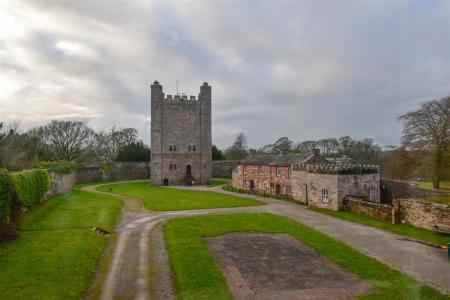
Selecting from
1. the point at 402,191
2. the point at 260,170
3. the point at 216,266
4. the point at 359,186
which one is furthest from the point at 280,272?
the point at 260,170

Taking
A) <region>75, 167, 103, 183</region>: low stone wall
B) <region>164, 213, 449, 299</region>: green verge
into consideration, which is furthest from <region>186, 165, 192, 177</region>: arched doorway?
<region>164, 213, 449, 299</region>: green verge

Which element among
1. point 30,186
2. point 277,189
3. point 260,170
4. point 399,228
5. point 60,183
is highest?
point 260,170

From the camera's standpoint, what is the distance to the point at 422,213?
17.1 m

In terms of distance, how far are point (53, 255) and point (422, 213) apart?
17646mm

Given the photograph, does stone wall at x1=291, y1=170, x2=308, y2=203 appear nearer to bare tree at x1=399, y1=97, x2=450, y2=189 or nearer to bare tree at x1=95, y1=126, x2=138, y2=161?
bare tree at x1=399, y1=97, x2=450, y2=189

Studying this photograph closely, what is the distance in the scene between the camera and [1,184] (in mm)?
14742

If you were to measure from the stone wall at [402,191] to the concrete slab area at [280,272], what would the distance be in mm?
16323

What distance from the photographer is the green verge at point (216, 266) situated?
930 centimetres

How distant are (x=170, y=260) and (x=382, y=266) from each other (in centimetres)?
771

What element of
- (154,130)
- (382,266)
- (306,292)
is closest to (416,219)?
(382,266)

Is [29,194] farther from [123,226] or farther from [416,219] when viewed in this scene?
[416,219]

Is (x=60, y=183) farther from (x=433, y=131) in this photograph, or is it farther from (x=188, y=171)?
(x=433, y=131)

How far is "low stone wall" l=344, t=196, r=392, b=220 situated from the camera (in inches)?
758

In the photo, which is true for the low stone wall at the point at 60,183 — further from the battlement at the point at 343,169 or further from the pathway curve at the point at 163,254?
the battlement at the point at 343,169
